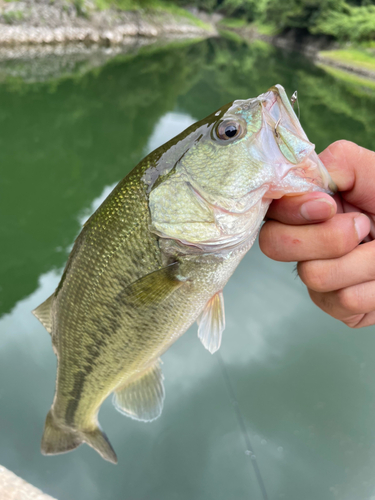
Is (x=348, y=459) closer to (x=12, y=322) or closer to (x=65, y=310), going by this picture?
(x=65, y=310)

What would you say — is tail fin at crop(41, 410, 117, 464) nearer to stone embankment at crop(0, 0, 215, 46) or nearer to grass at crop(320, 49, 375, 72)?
stone embankment at crop(0, 0, 215, 46)

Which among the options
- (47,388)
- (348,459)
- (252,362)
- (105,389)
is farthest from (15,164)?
(348,459)

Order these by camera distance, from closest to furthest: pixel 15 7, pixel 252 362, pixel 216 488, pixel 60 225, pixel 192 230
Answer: pixel 192 230
pixel 216 488
pixel 252 362
pixel 60 225
pixel 15 7

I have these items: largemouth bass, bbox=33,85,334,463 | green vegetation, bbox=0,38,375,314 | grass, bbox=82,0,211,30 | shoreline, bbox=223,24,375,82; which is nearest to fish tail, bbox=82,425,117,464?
largemouth bass, bbox=33,85,334,463

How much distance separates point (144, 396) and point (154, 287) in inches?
32.9

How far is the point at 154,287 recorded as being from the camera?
5.29ft

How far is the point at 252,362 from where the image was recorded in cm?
411

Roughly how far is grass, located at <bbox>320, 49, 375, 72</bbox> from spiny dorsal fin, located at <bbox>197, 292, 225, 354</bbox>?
102 ft

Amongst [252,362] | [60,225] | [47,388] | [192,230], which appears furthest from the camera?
[60,225]

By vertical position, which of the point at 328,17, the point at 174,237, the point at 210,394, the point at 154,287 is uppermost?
the point at 174,237

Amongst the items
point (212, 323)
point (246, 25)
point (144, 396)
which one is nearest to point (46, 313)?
point (144, 396)

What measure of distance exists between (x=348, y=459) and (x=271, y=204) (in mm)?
2967

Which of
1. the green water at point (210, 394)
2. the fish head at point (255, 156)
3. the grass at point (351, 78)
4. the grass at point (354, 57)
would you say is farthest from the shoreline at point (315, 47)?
the fish head at point (255, 156)

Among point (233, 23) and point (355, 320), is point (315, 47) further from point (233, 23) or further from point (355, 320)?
point (355, 320)
